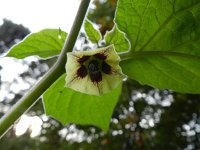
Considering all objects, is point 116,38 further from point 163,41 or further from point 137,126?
point 137,126

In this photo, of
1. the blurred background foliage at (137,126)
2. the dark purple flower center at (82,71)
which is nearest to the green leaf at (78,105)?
the dark purple flower center at (82,71)

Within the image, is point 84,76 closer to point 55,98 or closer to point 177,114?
point 55,98

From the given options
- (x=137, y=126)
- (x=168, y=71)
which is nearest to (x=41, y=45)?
(x=168, y=71)

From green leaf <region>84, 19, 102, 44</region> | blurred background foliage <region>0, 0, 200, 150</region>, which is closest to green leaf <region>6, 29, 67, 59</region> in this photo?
green leaf <region>84, 19, 102, 44</region>

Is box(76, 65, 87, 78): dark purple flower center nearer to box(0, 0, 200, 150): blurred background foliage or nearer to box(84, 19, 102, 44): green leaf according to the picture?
box(84, 19, 102, 44): green leaf

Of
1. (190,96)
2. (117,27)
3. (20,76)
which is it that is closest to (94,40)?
(117,27)

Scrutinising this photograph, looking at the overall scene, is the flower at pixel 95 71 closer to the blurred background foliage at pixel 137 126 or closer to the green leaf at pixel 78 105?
the green leaf at pixel 78 105
